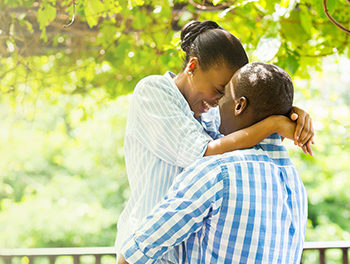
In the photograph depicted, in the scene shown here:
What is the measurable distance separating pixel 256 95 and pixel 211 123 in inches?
14.7

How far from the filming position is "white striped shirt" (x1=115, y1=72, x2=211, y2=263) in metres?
1.16

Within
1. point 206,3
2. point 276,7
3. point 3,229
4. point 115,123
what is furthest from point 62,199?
point 276,7

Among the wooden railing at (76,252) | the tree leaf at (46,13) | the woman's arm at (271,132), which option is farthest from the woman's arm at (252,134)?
the wooden railing at (76,252)

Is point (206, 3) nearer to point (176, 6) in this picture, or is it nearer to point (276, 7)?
point (176, 6)

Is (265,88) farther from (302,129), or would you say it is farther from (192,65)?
(192,65)

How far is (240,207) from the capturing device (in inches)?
37.0

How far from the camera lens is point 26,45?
2453 millimetres

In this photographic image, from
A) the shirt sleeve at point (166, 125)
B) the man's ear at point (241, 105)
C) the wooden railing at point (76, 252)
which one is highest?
the man's ear at point (241, 105)

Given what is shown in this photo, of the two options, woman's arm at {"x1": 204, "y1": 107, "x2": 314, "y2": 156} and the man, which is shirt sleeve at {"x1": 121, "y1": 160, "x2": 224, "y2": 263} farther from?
woman's arm at {"x1": 204, "y1": 107, "x2": 314, "y2": 156}

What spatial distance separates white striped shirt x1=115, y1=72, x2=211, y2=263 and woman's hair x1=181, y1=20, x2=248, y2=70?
132 millimetres

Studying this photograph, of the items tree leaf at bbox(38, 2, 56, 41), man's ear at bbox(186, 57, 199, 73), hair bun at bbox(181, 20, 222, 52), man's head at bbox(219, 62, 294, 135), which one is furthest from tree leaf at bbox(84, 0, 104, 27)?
man's head at bbox(219, 62, 294, 135)

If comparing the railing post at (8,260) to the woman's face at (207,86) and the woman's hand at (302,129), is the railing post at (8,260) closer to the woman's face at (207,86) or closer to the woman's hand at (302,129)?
the woman's face at (207,86)

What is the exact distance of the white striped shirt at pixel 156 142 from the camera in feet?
3.82

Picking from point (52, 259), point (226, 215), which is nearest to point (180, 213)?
point (226, 215)
